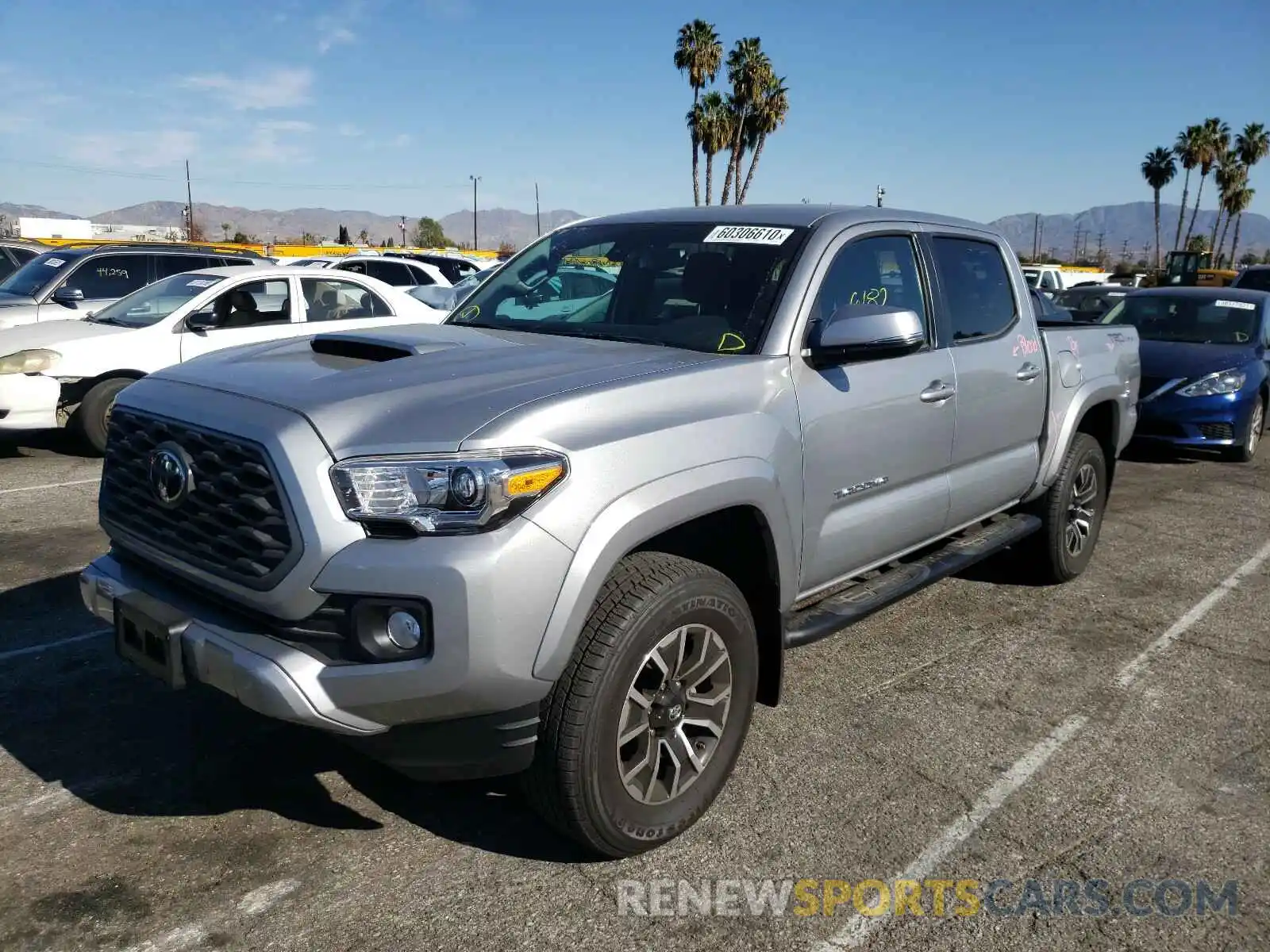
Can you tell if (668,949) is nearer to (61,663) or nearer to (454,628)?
(454,628)

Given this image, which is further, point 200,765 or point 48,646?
point 48,646

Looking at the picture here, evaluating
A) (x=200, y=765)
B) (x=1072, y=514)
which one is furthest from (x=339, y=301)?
(x=200, y=765)

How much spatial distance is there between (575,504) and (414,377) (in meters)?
0.70

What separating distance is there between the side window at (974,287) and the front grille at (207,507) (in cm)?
294

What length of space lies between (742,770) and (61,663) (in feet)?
9.28

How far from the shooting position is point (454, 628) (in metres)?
2.50

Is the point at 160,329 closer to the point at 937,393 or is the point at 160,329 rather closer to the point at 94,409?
the point at 94,409

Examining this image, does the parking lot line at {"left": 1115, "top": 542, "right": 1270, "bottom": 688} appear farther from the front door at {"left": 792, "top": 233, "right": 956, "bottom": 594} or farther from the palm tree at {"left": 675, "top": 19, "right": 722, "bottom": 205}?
the palm tree at {"left": 675, "top": 19, "right": 722, "bottom": 205}

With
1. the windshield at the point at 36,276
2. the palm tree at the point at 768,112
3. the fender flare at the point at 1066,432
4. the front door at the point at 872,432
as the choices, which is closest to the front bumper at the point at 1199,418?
the fender flare at the point at 1066,432

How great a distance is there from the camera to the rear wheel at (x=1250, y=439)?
386 inches

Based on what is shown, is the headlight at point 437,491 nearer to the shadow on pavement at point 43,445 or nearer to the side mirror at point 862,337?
the side mirror at point 862,337

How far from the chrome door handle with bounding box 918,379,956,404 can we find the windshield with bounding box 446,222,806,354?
2.61ft

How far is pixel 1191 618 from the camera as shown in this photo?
540cm

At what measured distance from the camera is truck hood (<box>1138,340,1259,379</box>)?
9.78 m
